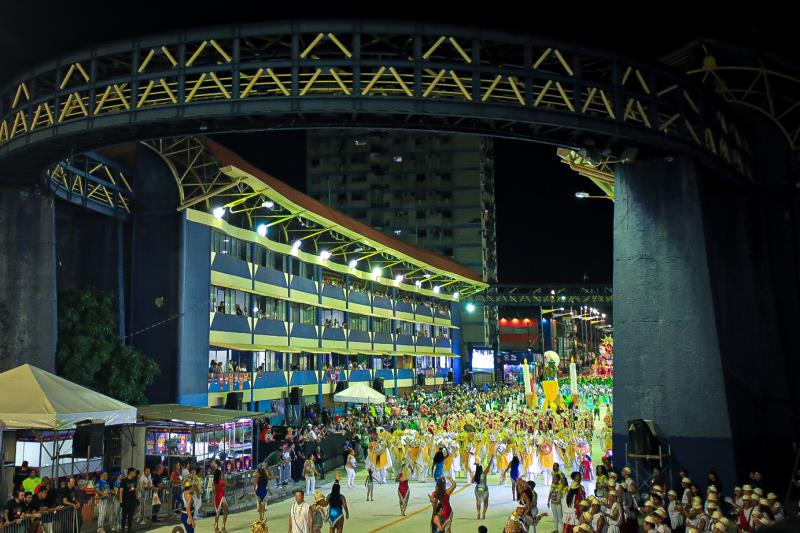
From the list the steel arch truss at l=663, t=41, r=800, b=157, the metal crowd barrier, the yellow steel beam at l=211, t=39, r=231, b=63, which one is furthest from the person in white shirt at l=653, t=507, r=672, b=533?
the yellow steel beam at l=211, t=39, r=231, b=63

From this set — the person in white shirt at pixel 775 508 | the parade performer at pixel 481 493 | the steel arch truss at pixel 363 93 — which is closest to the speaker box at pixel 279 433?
the parade performer at pixel 481 493

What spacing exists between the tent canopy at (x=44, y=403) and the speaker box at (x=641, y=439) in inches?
487

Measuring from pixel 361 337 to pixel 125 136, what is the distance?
3770 cm

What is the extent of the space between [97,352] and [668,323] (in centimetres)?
1908

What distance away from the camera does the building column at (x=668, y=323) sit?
60.8ft

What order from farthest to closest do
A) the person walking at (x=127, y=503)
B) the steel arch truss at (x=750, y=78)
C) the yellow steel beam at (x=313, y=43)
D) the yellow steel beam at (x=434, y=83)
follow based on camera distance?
the steel arch truss at (x=750, y=78) < the yellow steel beam at (x=313, y=43) < the yellow steel beam at (x=434, y=83) < the person walking at (x=127, y=503)

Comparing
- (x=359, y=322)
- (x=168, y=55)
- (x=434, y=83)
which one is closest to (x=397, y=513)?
(x=434, y=83)

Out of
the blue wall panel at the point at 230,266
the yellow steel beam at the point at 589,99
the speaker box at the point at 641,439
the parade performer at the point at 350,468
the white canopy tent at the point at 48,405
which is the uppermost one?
the yellow steel beam at the point at 589,99

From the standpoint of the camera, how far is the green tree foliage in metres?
25.7

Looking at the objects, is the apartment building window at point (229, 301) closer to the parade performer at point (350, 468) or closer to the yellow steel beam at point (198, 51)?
the parade performer at point (350, 468)

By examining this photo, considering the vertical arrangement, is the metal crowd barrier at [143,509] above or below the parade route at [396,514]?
above

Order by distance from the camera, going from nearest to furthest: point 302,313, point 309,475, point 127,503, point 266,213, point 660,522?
point 660,522 < point 127,503 < point 309,475 < point 266,213 < point 302,313

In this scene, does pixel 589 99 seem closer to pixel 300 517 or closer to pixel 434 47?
pixel 434 47

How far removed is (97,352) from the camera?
26484 millimetres
